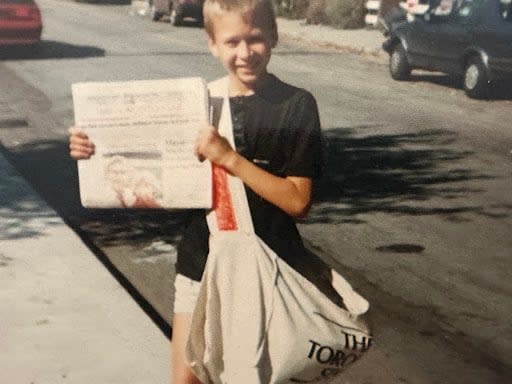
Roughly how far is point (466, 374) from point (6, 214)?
3856 millimetres

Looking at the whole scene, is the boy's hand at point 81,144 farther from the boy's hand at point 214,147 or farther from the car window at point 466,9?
the car window at point 466,9

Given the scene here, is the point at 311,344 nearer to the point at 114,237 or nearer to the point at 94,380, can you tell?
the point at 94,380

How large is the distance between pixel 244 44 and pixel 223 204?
1.40ft

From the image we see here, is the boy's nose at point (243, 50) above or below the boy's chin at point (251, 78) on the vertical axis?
above

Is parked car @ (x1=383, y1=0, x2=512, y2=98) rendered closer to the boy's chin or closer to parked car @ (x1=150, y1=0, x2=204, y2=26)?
parked car @ (x1=150, y1=0, x2=204, y2=26)

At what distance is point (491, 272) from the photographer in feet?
22.1

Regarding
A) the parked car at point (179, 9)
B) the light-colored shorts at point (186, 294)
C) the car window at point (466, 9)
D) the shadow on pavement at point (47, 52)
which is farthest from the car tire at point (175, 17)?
the light-colored shorts at point (186, 294)

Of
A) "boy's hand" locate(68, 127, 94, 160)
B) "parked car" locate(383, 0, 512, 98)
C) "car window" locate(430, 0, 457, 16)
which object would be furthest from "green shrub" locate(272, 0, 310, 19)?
"boy's hand" locate(68, 127, 94, 160)

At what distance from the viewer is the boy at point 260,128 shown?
273 cm

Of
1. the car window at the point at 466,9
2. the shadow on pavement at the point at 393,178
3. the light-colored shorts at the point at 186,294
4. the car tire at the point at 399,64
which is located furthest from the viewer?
the car tire at the point at 399,64

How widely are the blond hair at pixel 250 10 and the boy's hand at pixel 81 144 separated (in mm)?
440

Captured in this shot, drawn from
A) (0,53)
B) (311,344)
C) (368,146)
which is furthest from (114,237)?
(0,53)

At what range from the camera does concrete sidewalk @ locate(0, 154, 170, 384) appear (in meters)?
4.62

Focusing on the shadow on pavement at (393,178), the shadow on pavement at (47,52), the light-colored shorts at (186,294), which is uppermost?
the light-colored shorts at (186,294)
